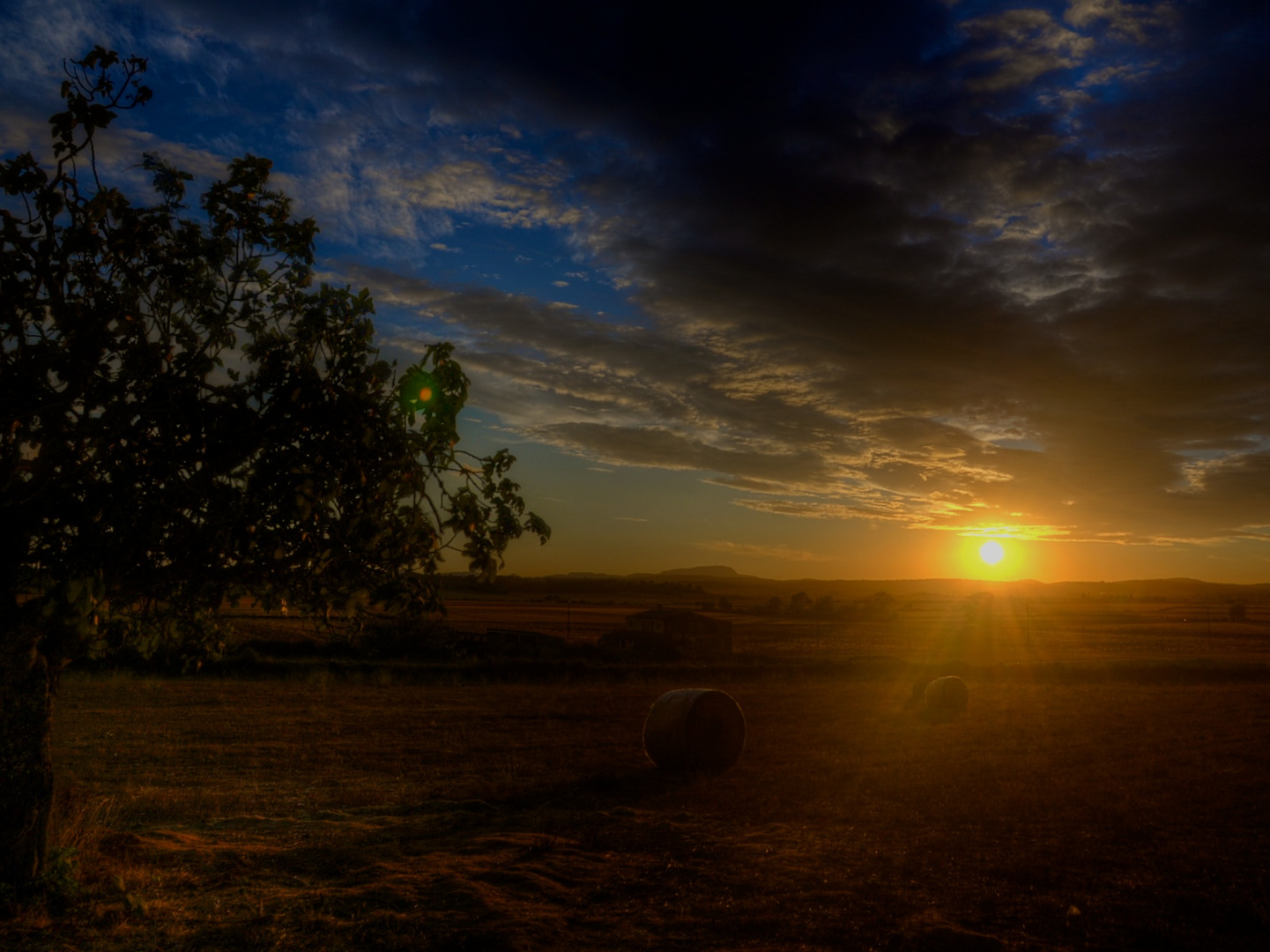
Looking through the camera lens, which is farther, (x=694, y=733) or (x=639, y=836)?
(x=694, y=733)

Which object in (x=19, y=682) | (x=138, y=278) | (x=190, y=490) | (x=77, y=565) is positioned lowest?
(x=19, y=682)

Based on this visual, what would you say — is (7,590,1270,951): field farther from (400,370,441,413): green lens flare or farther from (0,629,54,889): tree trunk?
(400,370,441,413): green lens flare

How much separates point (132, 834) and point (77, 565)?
4437 millimetres

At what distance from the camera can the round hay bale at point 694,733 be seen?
47.4 ft

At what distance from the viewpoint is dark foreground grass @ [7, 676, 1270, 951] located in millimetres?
6902

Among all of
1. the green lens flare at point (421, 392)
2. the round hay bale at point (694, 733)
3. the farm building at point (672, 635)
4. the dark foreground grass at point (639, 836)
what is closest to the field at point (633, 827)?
the dark foreground grass at point (639, 836)

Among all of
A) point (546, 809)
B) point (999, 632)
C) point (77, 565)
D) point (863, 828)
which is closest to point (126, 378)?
point (77, 565)

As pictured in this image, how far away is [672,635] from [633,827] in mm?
33979

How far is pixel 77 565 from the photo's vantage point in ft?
19.1

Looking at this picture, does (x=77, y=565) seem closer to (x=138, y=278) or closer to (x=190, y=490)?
(x=190, y=490)

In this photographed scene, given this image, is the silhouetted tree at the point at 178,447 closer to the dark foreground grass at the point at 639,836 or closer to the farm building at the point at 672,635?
the dark foreground grass at the point at 639,836

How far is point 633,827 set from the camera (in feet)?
34.6

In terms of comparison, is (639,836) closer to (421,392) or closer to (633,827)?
(633,827)

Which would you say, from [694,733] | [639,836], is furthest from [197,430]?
[694,733]
